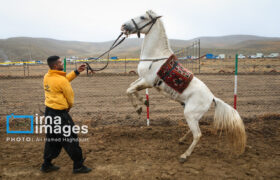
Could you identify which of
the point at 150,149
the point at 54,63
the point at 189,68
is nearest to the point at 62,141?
the point at 54,63

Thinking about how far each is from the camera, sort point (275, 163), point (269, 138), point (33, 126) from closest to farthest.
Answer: point (275, 163)
point (269, 138)
point (33, 126)

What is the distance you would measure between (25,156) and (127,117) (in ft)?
11.1

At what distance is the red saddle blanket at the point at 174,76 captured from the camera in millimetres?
3889

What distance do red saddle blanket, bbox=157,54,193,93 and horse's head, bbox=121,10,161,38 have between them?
802mm

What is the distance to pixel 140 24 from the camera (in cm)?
390

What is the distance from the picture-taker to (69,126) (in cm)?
319

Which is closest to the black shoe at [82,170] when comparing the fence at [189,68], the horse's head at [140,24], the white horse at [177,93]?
the white horse at [177,93]

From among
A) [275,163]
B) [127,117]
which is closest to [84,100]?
[127,117]

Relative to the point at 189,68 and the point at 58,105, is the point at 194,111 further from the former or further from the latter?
the point at 189,68

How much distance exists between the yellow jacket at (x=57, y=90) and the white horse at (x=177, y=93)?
1323mm

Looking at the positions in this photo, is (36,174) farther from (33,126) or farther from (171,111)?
(171,111)

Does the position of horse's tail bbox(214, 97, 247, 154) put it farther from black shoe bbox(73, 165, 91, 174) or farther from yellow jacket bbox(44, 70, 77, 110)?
yellow jacket bbox(44, 70, 77, 110)

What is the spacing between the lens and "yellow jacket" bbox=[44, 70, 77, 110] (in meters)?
3.00

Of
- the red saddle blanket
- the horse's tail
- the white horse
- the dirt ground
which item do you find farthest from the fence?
the horse's tail
